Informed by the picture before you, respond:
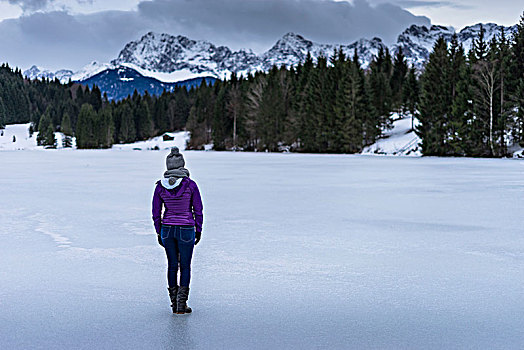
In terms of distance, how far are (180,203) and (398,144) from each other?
223ft

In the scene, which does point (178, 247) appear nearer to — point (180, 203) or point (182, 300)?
point (180, 203)

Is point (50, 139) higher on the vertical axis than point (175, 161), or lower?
higher

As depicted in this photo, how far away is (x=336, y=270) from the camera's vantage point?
796 cm

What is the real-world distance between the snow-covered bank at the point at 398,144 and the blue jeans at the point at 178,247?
5892 centimetres

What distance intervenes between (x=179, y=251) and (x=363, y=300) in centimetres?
229

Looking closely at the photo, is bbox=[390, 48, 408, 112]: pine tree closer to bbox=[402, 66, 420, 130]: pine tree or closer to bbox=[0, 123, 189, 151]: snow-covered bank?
bbox=[402, 66, 420, 130]: pine tree

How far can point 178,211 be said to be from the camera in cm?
577

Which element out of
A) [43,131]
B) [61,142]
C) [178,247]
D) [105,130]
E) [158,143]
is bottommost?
[178,247]

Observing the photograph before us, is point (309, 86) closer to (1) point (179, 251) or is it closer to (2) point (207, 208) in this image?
(2) point (207, 208)

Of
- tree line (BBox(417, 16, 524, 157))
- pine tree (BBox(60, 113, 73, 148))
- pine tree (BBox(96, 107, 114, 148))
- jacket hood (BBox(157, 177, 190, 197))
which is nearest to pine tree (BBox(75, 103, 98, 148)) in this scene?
pine tree (BBox(96, 107, 114, 148))

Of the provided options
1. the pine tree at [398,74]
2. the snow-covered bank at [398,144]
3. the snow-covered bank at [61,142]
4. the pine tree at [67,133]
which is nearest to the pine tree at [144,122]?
the snow-covered bank at [61,142]

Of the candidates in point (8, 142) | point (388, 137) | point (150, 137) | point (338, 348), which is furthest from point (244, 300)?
point (8, 142)

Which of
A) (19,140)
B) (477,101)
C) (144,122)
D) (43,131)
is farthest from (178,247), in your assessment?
(19,140)

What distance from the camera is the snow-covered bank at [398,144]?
66.6 meters
